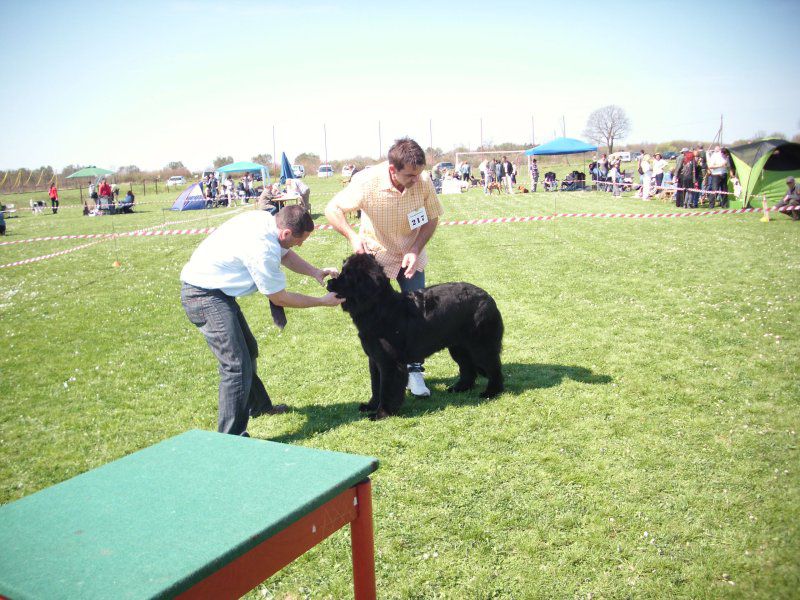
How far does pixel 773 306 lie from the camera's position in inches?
282

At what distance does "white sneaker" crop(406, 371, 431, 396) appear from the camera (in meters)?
5.00

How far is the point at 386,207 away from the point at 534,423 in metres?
2.10

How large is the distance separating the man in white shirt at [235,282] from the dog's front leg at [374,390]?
976 millimetres

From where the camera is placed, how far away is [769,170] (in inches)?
682

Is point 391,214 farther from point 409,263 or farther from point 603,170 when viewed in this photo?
point 603,170

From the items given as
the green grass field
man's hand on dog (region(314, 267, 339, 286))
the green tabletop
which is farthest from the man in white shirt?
the green tabletop

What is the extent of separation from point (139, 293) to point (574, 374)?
301 inches

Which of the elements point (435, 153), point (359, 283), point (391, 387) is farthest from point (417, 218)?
point (435, 153)

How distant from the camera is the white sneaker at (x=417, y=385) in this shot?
5001 millimetres

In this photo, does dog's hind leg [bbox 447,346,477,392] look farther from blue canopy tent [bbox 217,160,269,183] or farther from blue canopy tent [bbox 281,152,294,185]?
blue canopy tent [bbox 217,160,269,183]

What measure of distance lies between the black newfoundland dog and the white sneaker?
1.40ft

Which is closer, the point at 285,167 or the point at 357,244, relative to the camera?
the point at 357,244

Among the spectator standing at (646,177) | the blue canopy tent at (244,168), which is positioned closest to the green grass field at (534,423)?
the spectator standing at (646,177)

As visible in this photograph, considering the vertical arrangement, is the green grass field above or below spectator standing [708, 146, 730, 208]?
below
